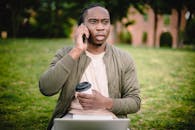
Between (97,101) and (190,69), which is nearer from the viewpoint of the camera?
(97,101)

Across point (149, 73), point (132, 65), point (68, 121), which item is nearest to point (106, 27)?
point (132, 65)

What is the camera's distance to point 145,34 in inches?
1909

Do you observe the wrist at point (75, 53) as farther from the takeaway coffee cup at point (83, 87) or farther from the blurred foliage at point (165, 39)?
the blurred foliage at point (165, 39)

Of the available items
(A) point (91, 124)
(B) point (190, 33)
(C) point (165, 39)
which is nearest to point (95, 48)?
(A) point (91, 124)

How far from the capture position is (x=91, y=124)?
3.06 m

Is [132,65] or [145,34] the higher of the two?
[132,65]

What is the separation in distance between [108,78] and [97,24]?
23.1 inches

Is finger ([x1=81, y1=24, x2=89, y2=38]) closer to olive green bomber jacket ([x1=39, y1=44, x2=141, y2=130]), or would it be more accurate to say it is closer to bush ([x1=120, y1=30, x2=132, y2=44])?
olive green bomber jacket ([x1=39, y1=44, x2=141, y2=130])

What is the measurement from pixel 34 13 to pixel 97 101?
40576mm

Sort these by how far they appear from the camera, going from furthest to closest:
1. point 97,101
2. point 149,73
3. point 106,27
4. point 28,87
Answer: point 149,73
point 28,87
point 106,27
point 97,101

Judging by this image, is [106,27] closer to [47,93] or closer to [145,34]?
[47,93]

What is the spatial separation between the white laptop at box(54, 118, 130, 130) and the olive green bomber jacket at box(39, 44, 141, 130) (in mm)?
582

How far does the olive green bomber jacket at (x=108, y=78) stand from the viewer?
360 cm

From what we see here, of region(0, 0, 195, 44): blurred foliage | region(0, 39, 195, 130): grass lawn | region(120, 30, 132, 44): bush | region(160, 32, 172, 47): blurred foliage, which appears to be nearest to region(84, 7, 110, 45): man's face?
region(0, 39, 195, 130): grass lawn
